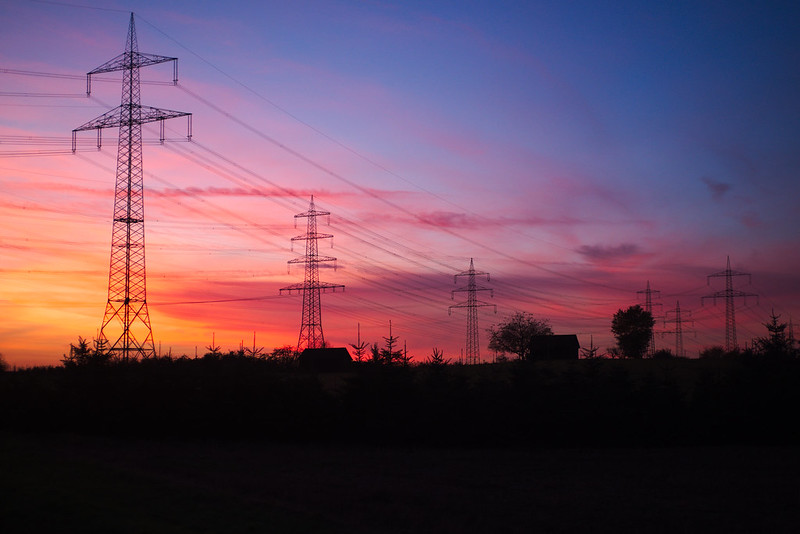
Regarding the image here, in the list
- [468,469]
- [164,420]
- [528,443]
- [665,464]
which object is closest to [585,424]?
[528,443]

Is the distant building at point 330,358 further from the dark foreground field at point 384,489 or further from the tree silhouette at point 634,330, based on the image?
the tree silhouette at point 634,330

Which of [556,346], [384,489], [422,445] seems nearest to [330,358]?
[556,346]

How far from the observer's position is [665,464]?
25.1m

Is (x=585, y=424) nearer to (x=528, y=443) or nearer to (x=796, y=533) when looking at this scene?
(x=528, y=443)

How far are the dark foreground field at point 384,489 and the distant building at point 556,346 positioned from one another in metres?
60.5

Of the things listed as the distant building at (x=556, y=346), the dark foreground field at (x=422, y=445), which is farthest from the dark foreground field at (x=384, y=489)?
the distant building at (x=556, y=346)

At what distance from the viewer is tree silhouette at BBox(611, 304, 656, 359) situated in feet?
414

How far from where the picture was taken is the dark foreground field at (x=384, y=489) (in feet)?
43.9

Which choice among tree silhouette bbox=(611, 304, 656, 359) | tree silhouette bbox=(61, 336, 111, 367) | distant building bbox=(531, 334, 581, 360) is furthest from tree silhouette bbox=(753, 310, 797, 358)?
tree silhouette bbox=(611, 304, 656, 359)

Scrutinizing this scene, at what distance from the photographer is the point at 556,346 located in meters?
90.9

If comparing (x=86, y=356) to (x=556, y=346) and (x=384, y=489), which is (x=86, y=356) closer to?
(x=384, y=489)

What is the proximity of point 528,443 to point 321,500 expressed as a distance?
15576mm

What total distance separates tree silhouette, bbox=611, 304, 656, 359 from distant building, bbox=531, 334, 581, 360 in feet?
119

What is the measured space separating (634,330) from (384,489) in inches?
4613
